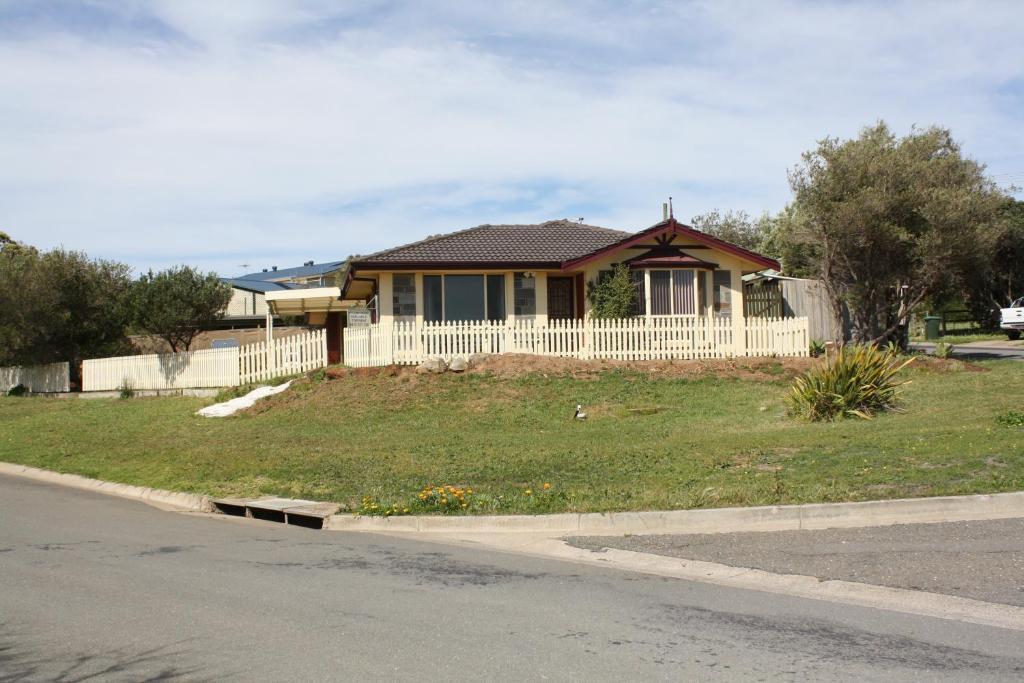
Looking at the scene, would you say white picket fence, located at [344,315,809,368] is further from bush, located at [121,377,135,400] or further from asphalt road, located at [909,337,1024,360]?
bush, located at [121,377,135,400]

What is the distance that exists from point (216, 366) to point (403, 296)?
5.87 meters

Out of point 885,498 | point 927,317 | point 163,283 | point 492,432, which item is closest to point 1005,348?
point 927,317

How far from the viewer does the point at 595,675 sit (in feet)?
18.4

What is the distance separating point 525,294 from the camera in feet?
88.3

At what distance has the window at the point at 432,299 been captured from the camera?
26219 millimetres

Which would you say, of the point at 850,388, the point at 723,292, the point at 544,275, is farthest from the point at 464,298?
the point at 850,388

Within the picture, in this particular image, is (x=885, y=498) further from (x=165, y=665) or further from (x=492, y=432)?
(x=492, y=432)

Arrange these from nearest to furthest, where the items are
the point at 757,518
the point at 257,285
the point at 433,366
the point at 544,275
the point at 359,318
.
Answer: the point at 757,518, the point at 433,366, the point at 359,318, the point at 544,275, the point at 257,285

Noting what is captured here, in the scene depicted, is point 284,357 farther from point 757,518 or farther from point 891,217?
point 757,518

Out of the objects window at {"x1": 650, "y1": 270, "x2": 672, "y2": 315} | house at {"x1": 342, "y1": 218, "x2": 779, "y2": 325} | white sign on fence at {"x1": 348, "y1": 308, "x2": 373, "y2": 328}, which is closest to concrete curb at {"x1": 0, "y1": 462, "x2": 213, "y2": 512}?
white sign on fence at {"x1": 348, "y1": 308, "x2": 373, "y2": 328}

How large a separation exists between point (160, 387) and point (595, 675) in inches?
1032

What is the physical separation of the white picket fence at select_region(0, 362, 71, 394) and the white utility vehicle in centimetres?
3455

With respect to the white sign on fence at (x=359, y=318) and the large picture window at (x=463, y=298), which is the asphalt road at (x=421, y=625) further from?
the large picture window at (x=463, y=298)

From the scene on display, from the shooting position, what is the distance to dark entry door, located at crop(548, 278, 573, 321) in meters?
27.3
